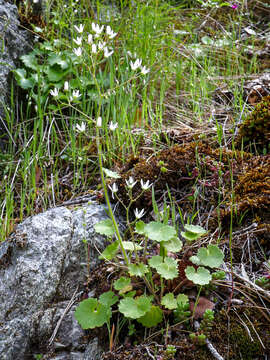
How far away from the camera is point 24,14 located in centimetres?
327

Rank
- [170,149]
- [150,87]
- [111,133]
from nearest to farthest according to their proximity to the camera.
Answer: [170,149]
[111,133]
[150,87]

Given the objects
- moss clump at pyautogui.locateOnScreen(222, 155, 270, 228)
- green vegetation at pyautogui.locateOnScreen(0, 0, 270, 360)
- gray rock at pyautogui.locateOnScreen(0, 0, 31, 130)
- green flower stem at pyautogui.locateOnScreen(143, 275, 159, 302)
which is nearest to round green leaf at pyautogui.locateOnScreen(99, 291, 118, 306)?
green vegetation at pyautogui.locateOnScreen(0, 0, 270, 360)

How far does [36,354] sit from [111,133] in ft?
5.23

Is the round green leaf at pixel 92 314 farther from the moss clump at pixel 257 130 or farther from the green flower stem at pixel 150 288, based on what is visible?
the moss clump at pixel 257 130

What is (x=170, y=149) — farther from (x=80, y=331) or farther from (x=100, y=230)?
(x=80, y=331)

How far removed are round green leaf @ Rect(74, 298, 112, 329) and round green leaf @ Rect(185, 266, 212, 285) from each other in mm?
342

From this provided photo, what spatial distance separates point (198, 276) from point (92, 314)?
0.45 m

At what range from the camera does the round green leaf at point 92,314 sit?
4.40 feet

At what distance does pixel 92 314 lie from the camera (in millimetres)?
1374

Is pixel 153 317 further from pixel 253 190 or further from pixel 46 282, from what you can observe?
pixel 253 190

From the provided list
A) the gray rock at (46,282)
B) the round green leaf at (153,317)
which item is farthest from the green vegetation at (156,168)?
the gray rock at (46,282)

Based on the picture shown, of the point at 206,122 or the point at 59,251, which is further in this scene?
the point at 206,122

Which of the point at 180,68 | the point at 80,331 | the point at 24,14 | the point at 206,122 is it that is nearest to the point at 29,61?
the point at 24,14

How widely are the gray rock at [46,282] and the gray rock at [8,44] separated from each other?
142cm
